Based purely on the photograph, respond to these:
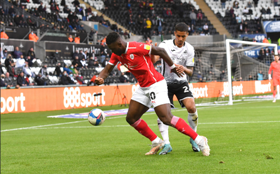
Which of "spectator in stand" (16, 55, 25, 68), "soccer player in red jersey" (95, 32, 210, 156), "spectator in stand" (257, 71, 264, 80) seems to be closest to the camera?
"soccer player in red jersey" (95, 32, 210, 156)

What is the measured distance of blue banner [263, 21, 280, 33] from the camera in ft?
147

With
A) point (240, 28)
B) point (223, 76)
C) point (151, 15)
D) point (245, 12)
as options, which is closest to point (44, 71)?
point (223, 76)

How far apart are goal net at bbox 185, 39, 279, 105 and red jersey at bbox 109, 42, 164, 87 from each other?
51.9 ft

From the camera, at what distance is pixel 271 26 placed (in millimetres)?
44781

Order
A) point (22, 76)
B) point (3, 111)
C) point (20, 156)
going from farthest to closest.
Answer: point (22, 76), point (3, 111), point (20, 156)

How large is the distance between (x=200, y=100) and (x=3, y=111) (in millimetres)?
12096

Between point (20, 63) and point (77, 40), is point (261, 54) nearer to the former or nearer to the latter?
point (77, 40)

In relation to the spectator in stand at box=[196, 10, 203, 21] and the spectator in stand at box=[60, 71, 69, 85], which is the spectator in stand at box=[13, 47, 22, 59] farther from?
the spectator in stand at box=[196, 10, 203, 21]

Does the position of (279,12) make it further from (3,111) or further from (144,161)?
(144,161)

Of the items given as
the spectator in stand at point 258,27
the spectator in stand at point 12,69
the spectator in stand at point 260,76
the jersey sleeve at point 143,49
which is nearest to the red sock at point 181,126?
the jersey sleeve at point 143,49

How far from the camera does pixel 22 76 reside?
21875 millimetres

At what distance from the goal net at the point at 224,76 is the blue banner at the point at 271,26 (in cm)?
960

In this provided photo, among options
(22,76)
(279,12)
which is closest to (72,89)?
(22,76)

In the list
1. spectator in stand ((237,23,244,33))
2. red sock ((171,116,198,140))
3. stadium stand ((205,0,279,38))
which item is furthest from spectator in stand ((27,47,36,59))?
spectator in stand ((237,23,244,33))
